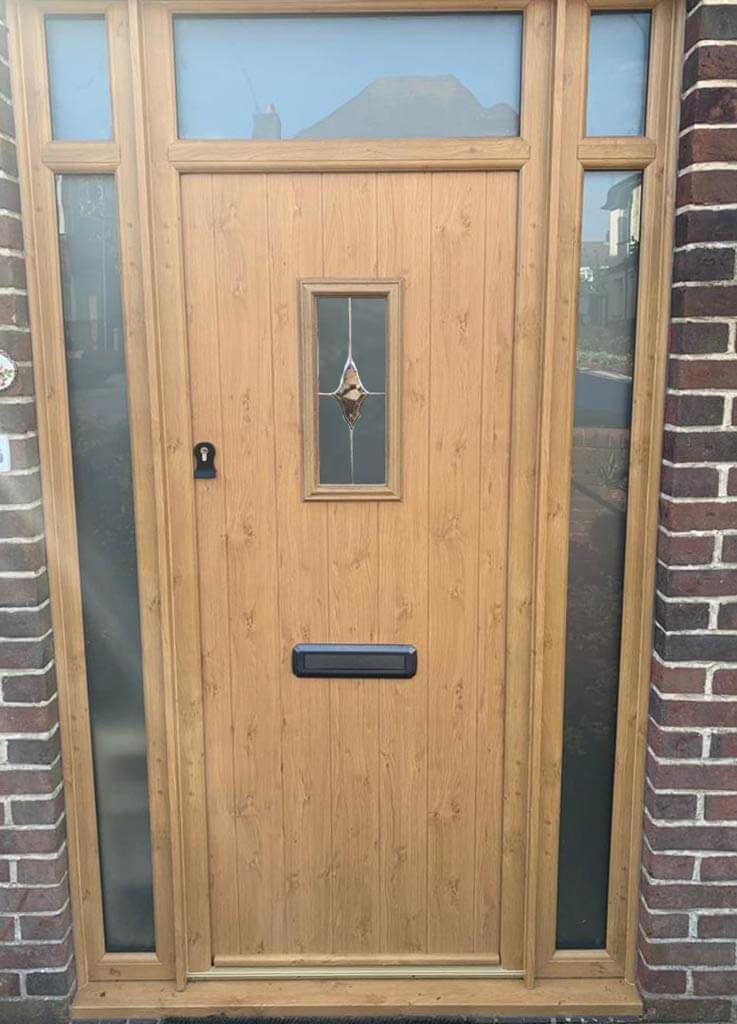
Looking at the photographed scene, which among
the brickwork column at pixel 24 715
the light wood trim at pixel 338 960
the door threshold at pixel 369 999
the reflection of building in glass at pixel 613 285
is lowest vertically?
the door threshold at pixel 369 999

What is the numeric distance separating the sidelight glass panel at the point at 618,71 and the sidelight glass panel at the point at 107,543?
4.26ft

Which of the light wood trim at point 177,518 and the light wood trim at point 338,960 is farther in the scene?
the light wood trim at point 338,960

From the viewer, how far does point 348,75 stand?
7.42 feet

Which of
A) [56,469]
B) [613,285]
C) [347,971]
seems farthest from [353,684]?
[613,285]

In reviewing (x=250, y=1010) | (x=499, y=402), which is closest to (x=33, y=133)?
(x=499, y=402)

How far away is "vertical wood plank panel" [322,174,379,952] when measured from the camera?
2312 millimetres

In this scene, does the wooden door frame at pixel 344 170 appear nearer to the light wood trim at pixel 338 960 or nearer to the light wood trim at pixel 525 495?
the light wood trim at pixel 525 495

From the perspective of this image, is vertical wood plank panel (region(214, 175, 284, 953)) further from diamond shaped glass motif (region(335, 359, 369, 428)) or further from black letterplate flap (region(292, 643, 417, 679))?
diamond shaped glass motif (region(335, 359, 369, 428))

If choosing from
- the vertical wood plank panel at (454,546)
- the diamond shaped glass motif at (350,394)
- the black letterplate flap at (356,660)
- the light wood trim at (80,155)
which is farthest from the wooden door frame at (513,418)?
the diamond shaped glass motif at (350,394)

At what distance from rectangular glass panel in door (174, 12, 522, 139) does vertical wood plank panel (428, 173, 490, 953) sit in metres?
0.19

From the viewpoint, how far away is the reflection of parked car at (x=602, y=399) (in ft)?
7.82

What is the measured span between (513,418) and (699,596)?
68 centimetres

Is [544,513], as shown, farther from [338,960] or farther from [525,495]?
[338,960]

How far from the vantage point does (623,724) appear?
2520mm
